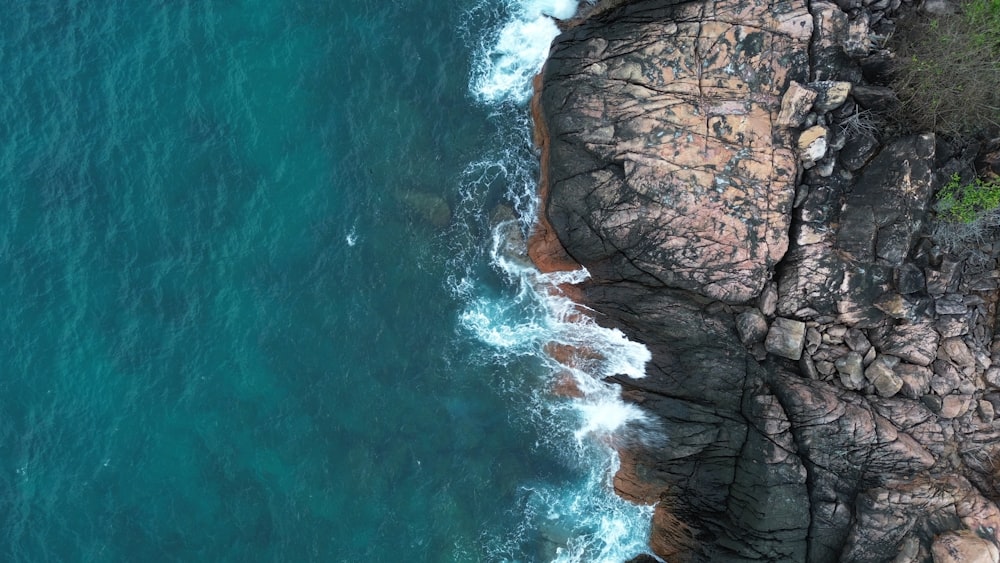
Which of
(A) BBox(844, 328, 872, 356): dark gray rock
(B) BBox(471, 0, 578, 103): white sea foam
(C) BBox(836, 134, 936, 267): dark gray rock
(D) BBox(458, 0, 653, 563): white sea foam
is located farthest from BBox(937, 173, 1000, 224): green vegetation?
(B) BBox(471, 0, 578, 103): white sea foam

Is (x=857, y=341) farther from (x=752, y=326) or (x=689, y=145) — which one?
(x=689, y=145)

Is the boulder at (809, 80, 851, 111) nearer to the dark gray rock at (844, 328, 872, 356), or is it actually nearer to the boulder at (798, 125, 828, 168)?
the boulder at (798, 125, 828, 168)

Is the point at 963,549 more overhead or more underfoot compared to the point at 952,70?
more underfoot

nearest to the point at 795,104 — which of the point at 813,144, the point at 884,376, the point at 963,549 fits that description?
the point at 813,144

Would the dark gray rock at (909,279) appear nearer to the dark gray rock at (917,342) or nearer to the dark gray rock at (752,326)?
the dark gray rock at (917,342)

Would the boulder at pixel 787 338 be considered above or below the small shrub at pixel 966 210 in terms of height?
below

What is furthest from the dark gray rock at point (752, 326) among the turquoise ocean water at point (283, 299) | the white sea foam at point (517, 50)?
the white sea foam at point (517, 50)
